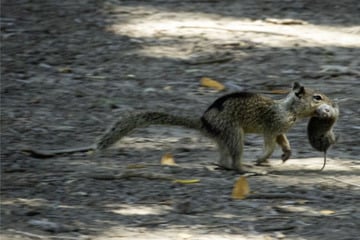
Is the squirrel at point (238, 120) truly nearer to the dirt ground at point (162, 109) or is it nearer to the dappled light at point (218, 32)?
the dirt ground at point (162, 109)

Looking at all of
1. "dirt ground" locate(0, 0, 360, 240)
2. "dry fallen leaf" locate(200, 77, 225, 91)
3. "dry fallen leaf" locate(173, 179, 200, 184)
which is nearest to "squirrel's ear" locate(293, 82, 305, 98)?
"dirt ground" locate(0, 0, 360, 240)

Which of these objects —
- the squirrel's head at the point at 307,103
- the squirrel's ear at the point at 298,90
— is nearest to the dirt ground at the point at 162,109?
the squirrel's head at the point at 307,103

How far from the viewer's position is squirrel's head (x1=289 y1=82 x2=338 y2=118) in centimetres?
740

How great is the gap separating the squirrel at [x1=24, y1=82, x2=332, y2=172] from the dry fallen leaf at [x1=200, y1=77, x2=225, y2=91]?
7.97 ft

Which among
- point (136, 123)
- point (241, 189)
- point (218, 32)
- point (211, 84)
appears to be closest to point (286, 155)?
point (241, 189)

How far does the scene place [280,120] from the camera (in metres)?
7.34

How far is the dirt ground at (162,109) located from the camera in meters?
6.37

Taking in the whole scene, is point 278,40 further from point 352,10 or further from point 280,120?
point 280,120

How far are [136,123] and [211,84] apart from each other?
268 centimetres

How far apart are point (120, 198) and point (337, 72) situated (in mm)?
3901

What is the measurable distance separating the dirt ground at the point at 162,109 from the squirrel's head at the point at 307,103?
0.37 m

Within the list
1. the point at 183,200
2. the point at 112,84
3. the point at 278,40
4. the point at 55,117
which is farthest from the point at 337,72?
the point at 183,200

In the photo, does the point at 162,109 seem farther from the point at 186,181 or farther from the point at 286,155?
the point at 186,181

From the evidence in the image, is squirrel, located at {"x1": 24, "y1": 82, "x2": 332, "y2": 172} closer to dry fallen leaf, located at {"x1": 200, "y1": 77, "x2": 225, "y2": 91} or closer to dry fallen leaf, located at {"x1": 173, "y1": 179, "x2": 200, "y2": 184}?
dry fallen leaf, located at {"x1": 173, "y1": 179, "x2": 200, "y2": 184}
